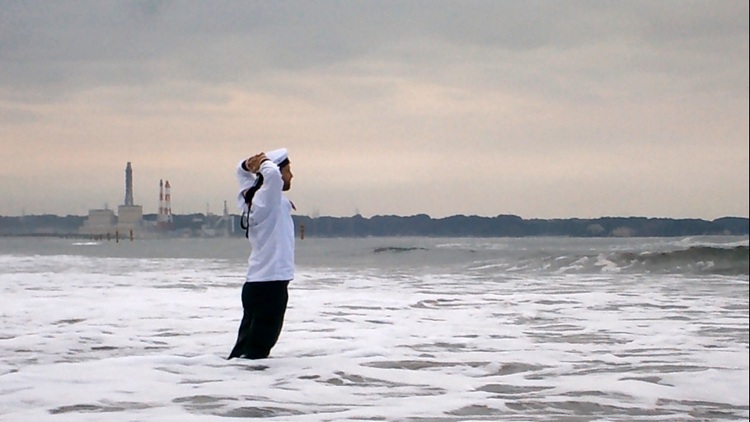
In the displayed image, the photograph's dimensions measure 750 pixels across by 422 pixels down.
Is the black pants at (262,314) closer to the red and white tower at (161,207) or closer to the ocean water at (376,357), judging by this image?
the ocean water at (376,357)

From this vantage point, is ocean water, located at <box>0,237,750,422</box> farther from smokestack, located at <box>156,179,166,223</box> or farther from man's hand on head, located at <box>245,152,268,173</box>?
man's hand on head, located at <box>245,152,268,173</box>

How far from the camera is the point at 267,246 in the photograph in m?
4.15

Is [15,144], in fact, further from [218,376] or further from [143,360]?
[218,376]

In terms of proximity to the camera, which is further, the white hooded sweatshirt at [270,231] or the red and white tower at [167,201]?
the red and white tower at [167,201]

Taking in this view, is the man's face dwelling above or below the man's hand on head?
below

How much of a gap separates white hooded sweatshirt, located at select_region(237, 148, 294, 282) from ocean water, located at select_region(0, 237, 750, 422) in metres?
0.41

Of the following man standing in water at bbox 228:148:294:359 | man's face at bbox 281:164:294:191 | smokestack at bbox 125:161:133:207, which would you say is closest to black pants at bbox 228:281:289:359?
man standing in water at bbox 228:148:294:359

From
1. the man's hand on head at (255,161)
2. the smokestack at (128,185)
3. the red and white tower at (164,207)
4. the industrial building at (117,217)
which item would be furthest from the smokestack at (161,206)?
the man's hand on head at (255,161)

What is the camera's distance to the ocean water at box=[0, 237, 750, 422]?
3.25 m

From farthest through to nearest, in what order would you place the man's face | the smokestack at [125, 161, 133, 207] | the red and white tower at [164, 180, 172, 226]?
the red and white tower at [164, 180, 172, 226], the smokestack at [125, 161, 133, 207], the man's face

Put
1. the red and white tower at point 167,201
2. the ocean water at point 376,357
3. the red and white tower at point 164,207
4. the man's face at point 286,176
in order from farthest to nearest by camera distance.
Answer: the red and white tower at point 167,201 → the red and white tower at point 164,207 → the man's face at point 286,176 → the ocean water at point 376,357

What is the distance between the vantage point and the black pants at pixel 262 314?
416cm

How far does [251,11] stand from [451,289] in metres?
5.05

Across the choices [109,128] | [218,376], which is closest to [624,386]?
[218,376]
